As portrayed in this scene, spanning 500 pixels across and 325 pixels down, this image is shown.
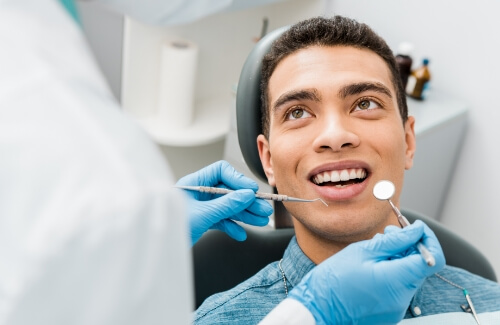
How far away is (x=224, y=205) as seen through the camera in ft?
4.01

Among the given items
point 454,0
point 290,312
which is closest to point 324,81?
point 290,312

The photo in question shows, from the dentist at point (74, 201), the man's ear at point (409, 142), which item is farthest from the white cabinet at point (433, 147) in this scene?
the dentist at point (74, 201)

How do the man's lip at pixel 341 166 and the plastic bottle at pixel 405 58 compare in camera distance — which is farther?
the plastic bottle at pixel 405 58

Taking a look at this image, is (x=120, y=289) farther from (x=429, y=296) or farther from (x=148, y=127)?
(x=148, y=127)

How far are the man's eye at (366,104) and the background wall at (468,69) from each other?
1.09 m

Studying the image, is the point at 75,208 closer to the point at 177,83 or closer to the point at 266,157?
the point at 266,157

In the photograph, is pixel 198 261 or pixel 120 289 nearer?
pixel 120 289

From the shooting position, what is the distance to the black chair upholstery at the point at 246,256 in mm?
1365

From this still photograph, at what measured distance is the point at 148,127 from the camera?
2.46 metres

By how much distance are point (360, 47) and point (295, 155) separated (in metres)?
0.31

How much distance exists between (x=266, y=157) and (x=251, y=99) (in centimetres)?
15

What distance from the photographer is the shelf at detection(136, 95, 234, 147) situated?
7.96ft

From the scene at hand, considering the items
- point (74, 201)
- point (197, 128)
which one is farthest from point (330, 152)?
point (197, 128)

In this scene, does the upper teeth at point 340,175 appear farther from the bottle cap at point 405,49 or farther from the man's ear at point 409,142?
the bottle cap at point 405,49
